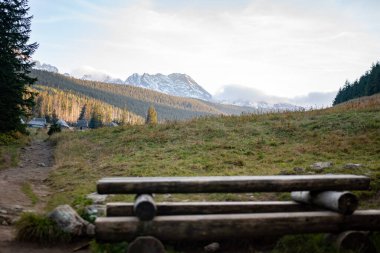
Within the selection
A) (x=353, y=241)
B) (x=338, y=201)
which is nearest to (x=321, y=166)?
(x=353, y=241)

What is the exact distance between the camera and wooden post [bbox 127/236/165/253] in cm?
506

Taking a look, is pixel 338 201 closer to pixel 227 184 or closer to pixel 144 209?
pixel 227 184

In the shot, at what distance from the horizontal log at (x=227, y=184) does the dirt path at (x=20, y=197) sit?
8.13 feet

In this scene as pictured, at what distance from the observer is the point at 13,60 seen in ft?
82.0

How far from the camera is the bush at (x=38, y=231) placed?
6761 millimetres

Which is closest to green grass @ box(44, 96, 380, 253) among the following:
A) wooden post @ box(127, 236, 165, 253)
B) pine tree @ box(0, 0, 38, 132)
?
wooden post @ box(127, 236, 165, 253)

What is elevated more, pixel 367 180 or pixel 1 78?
pixel 1 78

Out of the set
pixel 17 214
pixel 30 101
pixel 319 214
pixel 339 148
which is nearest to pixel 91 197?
pixel 17 214

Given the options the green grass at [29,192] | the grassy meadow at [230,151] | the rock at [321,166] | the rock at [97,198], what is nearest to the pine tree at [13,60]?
the grassy meadow at [230,151]

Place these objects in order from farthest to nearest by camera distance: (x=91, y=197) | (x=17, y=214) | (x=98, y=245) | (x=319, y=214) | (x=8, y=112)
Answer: (x=8, y=112), (x=91, y=197), (x=17, y=214), (x=98, y=245), (x=319, y=214)

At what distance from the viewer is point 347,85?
116562 millimetres

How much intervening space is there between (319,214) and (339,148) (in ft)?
30.7

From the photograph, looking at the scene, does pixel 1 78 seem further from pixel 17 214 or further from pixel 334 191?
pixel 334 191

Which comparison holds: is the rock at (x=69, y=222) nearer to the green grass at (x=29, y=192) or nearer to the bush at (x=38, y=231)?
the bush at (x=38, y=231)
